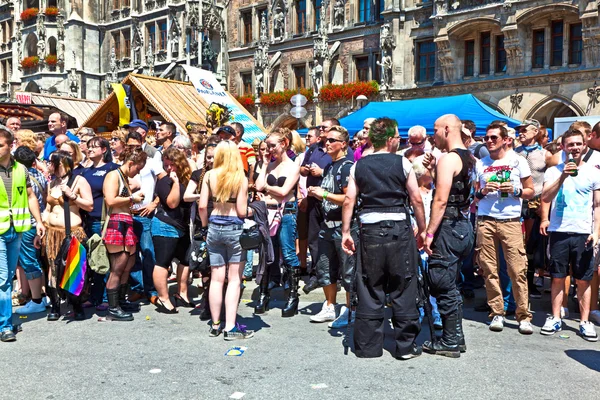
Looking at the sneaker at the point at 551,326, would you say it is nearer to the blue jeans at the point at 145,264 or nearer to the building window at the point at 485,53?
the blue jeans at the point at 145,264

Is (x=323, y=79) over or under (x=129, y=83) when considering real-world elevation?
over

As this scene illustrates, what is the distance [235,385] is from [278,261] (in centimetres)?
300

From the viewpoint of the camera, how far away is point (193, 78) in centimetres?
1318

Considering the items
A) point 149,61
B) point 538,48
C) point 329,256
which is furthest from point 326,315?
point 149,61

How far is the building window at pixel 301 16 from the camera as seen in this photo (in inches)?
1206

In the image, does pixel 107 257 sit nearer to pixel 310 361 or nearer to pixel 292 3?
pixel 310 361

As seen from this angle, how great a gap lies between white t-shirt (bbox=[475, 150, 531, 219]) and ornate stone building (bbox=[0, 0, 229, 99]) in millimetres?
32155

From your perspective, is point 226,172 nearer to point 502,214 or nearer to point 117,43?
point 502,214

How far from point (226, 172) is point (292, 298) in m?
1.89

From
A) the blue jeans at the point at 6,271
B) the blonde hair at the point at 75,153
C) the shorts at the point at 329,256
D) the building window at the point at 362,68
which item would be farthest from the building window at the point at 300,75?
the blue jeans at the point at 6,271

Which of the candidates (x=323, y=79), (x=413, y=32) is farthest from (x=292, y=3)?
(x=413, y=32)

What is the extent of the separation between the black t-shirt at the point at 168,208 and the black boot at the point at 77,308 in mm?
1267

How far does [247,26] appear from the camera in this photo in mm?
33625

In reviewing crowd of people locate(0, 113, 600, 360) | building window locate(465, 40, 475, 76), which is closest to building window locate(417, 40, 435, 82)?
building window locate(465, 40, 475, 76)
